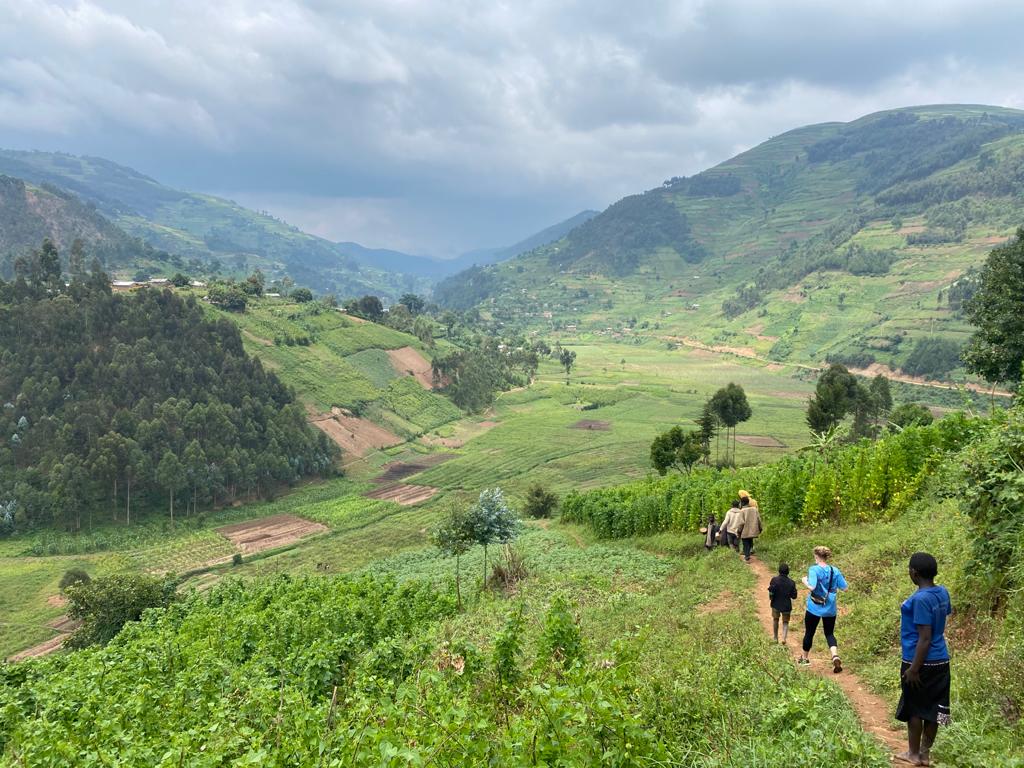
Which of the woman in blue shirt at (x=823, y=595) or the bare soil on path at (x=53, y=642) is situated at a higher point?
the woman in blue shirt at (x=823, y=595)

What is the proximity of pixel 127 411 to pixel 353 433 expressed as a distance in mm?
31766

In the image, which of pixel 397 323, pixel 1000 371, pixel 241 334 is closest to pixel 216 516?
pixel 241 334

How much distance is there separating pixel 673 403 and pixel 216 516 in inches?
3543

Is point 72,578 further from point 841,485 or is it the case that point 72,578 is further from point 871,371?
point 871,371

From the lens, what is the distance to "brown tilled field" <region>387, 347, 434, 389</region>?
120m

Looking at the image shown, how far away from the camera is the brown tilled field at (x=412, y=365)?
395 ft

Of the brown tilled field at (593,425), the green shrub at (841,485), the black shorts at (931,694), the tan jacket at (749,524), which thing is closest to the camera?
Result: the black shorts at (931,694)

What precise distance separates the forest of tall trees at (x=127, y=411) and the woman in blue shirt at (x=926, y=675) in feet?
248

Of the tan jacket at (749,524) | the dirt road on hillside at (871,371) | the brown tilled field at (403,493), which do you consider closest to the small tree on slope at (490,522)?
the tan jacket at (749,524)

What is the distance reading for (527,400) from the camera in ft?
427

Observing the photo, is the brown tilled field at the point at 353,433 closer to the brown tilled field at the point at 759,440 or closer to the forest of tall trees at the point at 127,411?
the forest of tall trees at the point at 127,411

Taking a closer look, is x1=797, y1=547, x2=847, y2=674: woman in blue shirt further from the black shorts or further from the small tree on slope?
the small tree on slope

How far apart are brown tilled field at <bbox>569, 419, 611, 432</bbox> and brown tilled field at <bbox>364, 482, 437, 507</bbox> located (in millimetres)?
36781

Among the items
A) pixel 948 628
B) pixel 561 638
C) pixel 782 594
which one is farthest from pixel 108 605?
pixel 948 628
